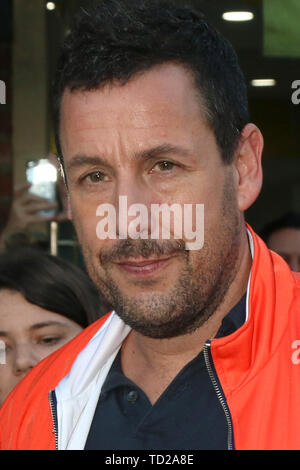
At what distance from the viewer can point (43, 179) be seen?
3.75 meters

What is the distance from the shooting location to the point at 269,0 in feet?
13.3

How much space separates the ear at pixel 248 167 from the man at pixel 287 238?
1.70 metres

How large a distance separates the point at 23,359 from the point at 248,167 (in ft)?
3.05

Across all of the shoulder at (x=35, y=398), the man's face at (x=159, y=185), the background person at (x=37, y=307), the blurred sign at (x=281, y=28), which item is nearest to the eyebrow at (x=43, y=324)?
the background person at (x=37, y=307)

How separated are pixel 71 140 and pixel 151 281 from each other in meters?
0.39

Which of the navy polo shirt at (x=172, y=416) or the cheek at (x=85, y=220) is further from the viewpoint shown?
the cheek at (x=85, y=220)

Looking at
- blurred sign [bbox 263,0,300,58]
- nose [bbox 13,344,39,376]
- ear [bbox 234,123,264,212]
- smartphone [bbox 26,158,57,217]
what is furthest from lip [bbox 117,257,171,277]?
blurred sign [bbox 263,0,300,58]

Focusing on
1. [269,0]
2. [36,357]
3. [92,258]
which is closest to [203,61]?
[92,258]

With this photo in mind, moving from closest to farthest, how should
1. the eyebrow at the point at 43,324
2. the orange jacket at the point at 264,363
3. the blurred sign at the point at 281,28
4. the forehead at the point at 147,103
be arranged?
the orange jacket at the point at 264,363, the forehead at the point at 147,103, the eyebrow at the point at 43,324, the blurred sign at the point at 281,28

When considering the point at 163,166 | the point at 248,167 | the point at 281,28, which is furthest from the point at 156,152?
the point at 281,28

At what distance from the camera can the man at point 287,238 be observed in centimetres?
366

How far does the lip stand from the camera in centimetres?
173

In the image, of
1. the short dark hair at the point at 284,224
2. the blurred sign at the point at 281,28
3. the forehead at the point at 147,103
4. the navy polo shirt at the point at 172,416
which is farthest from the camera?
the blurred sign at the point at 281,28

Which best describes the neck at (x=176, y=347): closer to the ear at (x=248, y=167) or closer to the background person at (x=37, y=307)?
the ear at (x=248, y=167)
